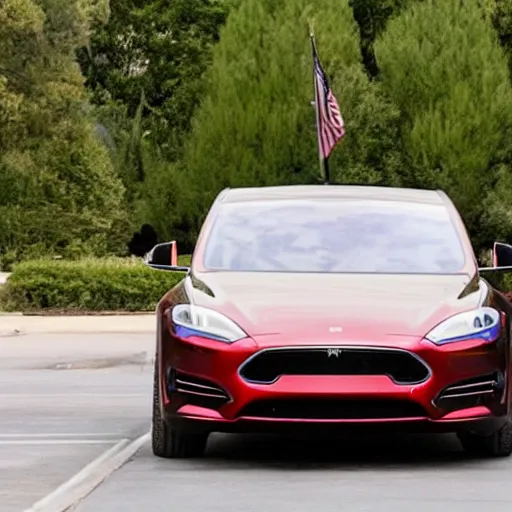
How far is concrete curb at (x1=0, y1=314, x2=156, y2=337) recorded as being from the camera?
92.9ft

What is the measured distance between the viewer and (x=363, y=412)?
879 cm

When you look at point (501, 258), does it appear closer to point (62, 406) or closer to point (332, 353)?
point (332, 353)

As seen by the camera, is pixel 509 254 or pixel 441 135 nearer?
pixel 509 254

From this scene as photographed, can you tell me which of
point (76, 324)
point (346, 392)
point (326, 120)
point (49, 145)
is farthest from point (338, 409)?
point (49, 145)

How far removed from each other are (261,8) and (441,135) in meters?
7.19

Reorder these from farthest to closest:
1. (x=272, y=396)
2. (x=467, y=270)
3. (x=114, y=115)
→ (x=114, y=115), (x=467, y=270), (x=272, y=396)

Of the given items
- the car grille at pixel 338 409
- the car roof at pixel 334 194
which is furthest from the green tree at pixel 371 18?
the car grille at pixel 338 409

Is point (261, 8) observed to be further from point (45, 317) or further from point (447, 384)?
point (447, 384)

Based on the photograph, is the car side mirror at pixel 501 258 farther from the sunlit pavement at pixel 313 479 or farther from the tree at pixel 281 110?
the tree at pixel 281 110

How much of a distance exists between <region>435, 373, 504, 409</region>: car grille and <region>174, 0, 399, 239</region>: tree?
41.1 m

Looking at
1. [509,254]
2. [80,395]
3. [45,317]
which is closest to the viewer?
[509,254]

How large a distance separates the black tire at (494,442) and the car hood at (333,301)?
76 cm

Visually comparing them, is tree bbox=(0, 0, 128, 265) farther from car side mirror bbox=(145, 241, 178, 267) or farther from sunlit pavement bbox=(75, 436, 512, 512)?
sunlit pavement bbox=(75, 436, 512, 512)

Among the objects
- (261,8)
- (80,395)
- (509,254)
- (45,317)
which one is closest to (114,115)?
(261,8)
